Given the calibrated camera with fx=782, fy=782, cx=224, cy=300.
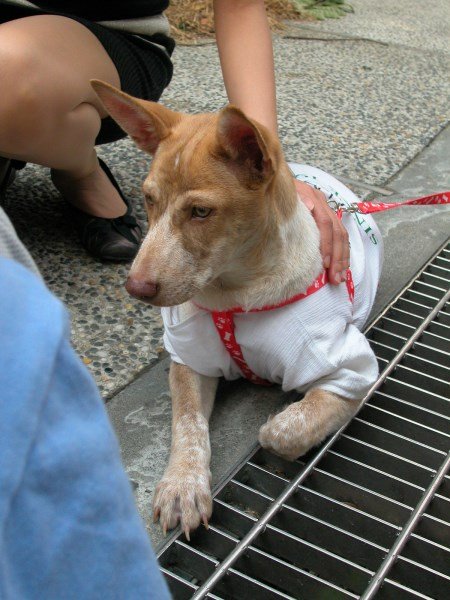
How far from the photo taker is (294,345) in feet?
6.94

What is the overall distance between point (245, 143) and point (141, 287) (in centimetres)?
44

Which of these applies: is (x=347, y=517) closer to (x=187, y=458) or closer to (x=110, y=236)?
(x=187, y=458)

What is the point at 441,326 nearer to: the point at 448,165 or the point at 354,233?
the point at 354,233

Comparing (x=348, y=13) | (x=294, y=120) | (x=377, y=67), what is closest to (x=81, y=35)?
(x=294, y=120)

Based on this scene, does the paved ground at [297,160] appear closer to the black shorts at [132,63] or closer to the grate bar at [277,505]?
the grate bar at [277,505]

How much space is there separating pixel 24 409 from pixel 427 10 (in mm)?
7844

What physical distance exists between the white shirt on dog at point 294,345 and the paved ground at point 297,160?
0.60 feet

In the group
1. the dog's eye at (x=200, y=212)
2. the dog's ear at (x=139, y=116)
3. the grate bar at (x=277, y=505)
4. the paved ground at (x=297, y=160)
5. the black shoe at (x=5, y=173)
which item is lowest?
the paved ground at (x=297, y=160)

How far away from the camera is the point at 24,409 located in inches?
25.4

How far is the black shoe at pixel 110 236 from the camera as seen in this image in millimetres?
3014

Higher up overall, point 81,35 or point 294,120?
point 81,35

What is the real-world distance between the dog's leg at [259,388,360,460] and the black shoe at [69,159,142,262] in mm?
1113

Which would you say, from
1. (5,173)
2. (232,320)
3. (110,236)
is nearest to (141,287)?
(232,320)

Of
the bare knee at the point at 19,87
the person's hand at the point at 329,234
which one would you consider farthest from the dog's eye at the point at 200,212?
the bare knee at the point at 19,87
